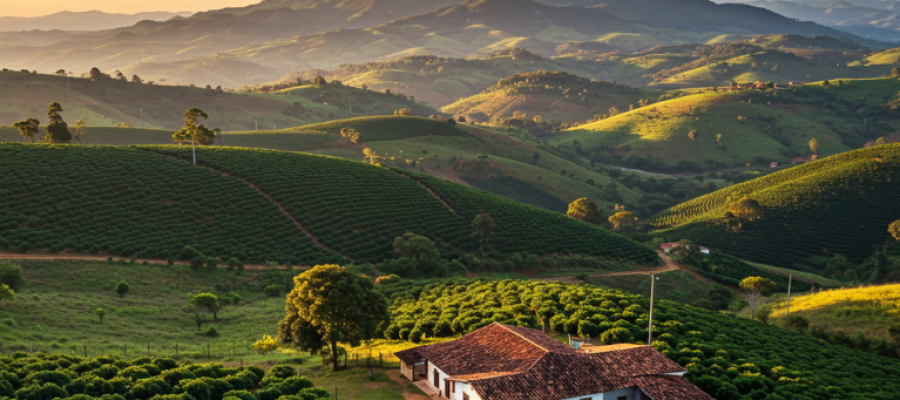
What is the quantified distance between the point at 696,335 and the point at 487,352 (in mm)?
15691

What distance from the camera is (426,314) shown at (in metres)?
47.1

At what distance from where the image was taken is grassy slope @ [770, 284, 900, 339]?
50625 mm

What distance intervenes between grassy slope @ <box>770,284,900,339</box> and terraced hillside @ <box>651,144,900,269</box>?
47703mm

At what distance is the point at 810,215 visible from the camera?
112m

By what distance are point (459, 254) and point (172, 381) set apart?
49.2m

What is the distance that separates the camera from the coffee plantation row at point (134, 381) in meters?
28.5

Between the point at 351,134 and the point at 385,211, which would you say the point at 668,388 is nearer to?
the point at 385,211

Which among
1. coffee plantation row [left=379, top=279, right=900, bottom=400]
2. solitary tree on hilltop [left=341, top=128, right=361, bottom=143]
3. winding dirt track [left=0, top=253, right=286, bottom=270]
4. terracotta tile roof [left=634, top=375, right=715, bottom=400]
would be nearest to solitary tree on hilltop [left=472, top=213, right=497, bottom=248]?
coffee plantation row [left=379, top=279, right=900, bottom=400]

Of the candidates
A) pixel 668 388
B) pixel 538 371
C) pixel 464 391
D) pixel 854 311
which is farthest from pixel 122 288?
pixel 854 311

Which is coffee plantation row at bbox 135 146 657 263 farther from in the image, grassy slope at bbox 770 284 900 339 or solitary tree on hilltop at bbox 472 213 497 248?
grassy slope at bbox 770 284 900 339

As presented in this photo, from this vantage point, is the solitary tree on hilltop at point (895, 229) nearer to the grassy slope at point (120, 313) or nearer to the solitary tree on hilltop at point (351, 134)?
the grassy slope at point (120, 313)

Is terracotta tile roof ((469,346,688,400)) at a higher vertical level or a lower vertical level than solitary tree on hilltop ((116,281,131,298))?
higher

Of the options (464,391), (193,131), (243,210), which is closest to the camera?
(464,391)

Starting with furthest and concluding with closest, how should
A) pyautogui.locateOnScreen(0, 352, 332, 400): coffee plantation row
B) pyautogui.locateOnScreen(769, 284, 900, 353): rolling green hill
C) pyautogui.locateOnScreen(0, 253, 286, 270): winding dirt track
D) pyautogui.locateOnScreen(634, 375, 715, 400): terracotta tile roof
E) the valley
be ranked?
pyautogui.locateOnScreen(0, 253, 286, 270): winding dirt track < pyautogui.locateOnScreen(769, 284, 900, 353): rolling green hill < the valley < pyautogui.locateOnScreen(634, 375, 715, 400): terracotta tile roof < pyautogui.locateOnScreen(0, 352, 332, 400): coffee plantation row
